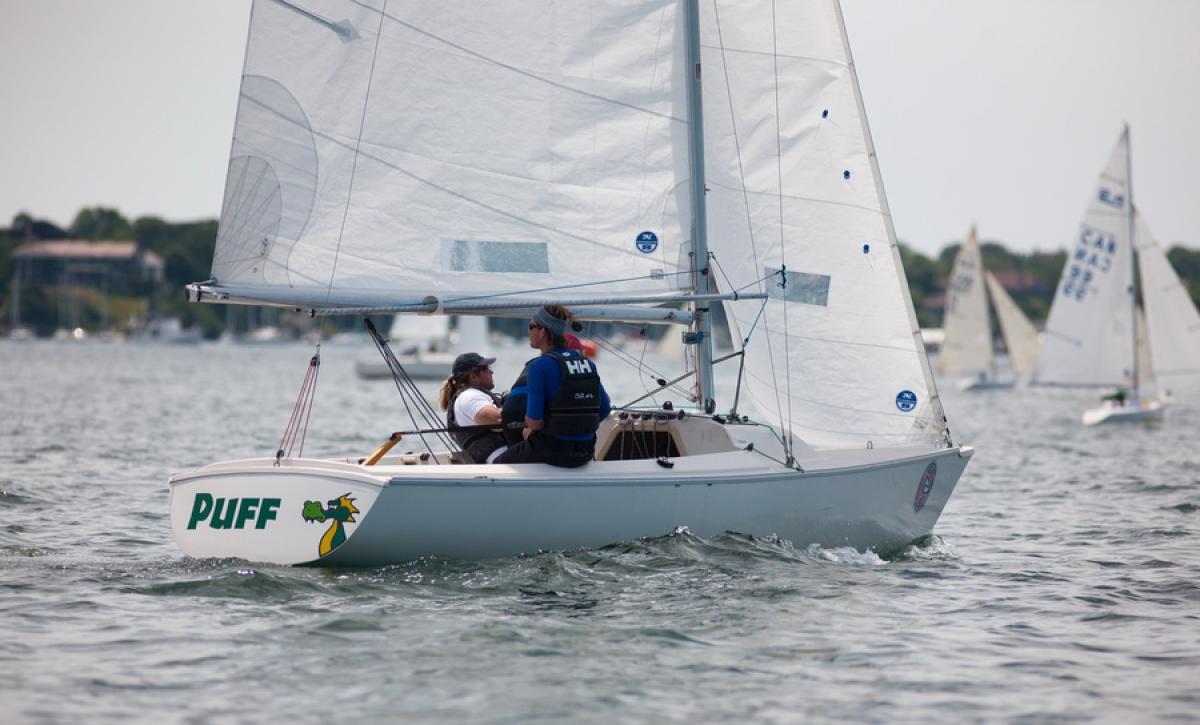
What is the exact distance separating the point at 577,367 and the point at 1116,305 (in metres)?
27.2

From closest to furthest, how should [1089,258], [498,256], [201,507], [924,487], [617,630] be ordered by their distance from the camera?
[617,630] < [201,507] < [498,256] < [924,487] < [1089,258]

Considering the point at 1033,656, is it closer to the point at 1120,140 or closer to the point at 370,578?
the point at 370,578

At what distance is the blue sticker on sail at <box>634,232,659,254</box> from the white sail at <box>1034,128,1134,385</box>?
2526 cm

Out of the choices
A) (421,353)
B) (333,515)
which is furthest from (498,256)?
(421,353)

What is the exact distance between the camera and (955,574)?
30.9 ft

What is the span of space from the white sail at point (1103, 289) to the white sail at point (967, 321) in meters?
15.4

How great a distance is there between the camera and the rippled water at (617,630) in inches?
239

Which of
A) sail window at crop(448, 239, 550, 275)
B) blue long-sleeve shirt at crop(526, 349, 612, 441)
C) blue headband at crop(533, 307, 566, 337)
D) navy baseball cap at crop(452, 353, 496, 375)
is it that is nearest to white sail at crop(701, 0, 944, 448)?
sail window at crop(448, 239, 550, 275)

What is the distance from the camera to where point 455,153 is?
30.5 ft

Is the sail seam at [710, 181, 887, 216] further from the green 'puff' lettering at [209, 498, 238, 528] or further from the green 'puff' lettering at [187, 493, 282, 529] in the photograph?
the green 'puff' lettering at [209, 498, 238, 528]

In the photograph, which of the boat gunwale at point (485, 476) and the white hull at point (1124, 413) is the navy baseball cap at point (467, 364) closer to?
the boat gunwale at point (485, 476)

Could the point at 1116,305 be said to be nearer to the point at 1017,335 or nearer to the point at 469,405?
the point at 1017,335

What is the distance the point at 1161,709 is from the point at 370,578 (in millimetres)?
4113

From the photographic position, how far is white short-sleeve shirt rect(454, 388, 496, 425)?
29.4ft
